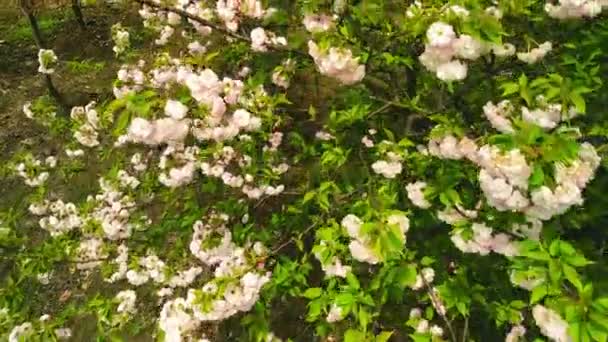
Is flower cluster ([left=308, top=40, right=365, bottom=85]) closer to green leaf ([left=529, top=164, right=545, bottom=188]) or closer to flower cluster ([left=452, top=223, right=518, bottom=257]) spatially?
flower cluster ([left=452, top=223, right=518, bottom=257])

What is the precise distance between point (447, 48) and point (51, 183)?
18.7ft

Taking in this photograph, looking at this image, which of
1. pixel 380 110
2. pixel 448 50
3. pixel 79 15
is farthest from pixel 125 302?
pixel 79 15

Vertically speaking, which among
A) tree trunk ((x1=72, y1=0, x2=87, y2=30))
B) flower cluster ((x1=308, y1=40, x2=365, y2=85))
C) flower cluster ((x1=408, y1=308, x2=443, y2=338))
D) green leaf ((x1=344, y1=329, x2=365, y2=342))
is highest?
flower cluster ((x1=308, y1=40, x2=365, y2=85))

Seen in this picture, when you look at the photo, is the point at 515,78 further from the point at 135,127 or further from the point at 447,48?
the point at 135,127

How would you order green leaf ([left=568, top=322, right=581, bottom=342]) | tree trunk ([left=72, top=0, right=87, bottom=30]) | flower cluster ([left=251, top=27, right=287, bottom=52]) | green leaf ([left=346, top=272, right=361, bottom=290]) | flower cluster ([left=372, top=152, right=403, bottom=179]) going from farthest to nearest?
tree trunk ([left=72, top=0, right=87, bottom=30]) < flower cluster ([left=251, top=27, right=287, bottom=52]) < flower cluster ([left=372, top=152, right=403, bottom=179]) < green leaf ([left=346, top=272, right=361, bottom=290]) < green leaf ([left=568, top=322, right=581, bottom=342])

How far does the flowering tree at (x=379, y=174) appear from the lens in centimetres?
252

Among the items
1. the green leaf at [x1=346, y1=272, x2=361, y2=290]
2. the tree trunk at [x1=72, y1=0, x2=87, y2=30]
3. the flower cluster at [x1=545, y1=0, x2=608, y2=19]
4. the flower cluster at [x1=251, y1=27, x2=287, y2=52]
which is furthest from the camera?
the tree trunk at [x1=72, y1=0, x2=87, y2=30]

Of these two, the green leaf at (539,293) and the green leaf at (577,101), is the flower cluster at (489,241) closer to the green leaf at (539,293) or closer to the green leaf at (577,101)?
the green leaf at (539,293)

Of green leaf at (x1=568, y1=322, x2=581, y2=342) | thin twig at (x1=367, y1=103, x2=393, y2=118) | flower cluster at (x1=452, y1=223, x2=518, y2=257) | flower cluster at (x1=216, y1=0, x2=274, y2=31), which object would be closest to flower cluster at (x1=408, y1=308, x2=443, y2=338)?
flower cluster at (x1=452, y1=223, x2=518, y2=257)

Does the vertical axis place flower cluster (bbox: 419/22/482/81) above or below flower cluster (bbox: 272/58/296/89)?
above

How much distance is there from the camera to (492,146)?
245cm

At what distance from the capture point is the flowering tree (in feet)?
8.28

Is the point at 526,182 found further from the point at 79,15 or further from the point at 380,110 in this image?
the point at 79,15

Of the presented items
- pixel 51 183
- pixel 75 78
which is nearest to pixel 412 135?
pixel 51 183
